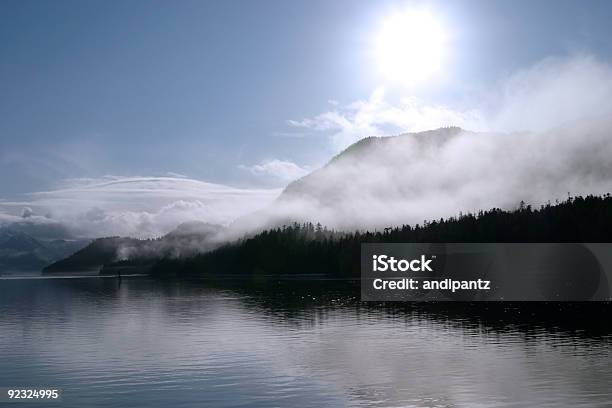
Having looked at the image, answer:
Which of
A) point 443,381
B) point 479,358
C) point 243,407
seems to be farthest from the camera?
point 479,358

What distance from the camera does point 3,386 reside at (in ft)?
239

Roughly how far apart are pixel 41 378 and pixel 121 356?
16.8 meters

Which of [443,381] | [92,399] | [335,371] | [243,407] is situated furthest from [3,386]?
[443,381]

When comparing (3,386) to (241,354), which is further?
(241,354)

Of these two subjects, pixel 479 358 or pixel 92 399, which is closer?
pixel 92 399

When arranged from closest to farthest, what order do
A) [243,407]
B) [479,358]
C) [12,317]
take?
[243,407]
[479,358]
[12,317]

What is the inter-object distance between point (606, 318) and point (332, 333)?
62923mm

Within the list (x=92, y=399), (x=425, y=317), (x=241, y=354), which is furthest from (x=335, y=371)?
(x=425, y=317)

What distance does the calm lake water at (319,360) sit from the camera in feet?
209

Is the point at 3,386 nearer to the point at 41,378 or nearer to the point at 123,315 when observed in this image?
the point at 41,378

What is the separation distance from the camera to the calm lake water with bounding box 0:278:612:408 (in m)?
63.7

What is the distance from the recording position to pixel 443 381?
7144 cm

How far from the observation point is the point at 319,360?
88.3m

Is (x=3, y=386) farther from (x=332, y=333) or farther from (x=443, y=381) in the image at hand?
(x=332, y=333)
